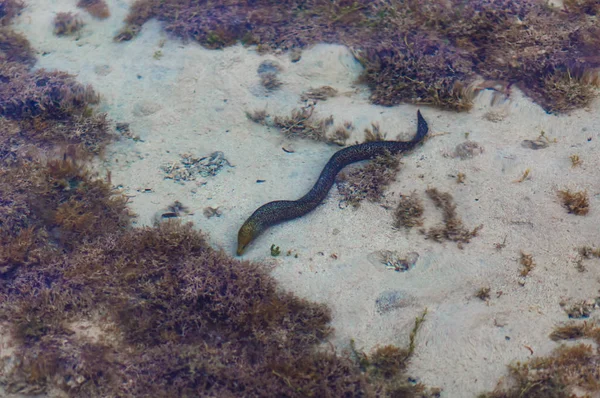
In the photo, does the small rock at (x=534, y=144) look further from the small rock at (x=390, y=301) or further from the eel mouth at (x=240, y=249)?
the eel mouth at (x=240, y=249)

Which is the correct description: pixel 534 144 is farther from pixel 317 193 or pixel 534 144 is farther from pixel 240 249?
pixel 240 249

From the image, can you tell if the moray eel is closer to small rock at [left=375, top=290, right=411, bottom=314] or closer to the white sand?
the white sand

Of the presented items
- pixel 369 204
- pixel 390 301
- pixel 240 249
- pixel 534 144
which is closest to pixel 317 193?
pixel 369 204

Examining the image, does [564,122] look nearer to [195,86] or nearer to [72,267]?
[195,86]

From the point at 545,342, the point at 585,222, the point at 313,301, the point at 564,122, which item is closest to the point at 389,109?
the point at 564,122

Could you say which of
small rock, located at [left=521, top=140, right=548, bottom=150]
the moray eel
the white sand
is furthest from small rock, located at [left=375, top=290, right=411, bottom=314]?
small rock, located at [left=521, top=140, right=548, bottom=150]

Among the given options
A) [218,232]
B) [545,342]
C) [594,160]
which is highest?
[594,160]
